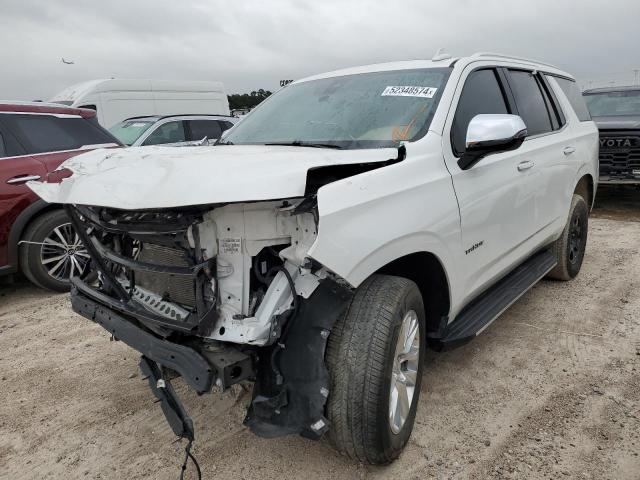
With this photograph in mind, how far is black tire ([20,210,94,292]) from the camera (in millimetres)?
4891

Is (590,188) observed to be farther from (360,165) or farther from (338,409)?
(338,409)

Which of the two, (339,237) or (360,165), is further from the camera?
(360,165)

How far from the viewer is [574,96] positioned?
194 inches

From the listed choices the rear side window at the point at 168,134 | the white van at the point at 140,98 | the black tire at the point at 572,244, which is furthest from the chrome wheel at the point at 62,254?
the white van at the point at 140,98

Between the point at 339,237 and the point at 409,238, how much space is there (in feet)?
1.66

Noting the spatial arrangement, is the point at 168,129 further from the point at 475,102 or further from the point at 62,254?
the point at 475,102

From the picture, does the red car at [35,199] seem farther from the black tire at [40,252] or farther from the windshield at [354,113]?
the windshield at [354,113]

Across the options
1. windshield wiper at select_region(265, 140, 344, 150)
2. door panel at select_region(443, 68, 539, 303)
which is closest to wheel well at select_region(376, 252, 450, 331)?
door panel at select_region(443, 68, 539, 303)

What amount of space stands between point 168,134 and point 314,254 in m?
8.06

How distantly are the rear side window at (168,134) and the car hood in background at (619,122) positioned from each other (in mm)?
7162

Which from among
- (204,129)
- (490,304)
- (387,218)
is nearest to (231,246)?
(387,218)

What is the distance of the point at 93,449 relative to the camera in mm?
2656

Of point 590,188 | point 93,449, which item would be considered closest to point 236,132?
point 93,449

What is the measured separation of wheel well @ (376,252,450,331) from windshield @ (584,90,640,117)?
27.0ft
